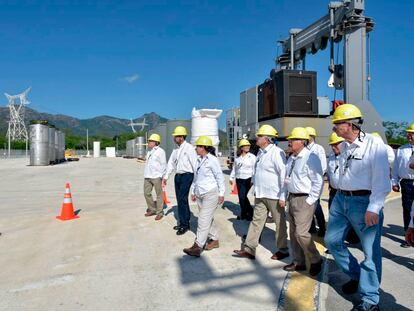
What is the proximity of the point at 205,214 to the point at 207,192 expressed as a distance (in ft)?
1.08

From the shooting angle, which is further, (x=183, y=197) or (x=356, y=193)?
(x=183, y=197)

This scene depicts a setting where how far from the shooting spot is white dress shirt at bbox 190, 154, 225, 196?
530 centimetres

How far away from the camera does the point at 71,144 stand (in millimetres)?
88625

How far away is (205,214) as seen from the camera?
5156mm

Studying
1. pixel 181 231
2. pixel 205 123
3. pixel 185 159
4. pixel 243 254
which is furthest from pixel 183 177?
pixel 205 123

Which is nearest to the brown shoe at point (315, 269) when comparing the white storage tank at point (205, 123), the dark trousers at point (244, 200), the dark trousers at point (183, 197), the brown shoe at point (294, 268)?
the brown shoe at point (294, 268)

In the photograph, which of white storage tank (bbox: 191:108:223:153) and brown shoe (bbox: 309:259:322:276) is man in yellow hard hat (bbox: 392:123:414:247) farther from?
white storage tank (bbox: 191:108:223:153)

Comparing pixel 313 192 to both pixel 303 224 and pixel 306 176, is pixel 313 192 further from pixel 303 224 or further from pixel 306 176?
pixel 303 224

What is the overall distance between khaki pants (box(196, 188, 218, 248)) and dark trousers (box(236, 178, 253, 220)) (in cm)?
220

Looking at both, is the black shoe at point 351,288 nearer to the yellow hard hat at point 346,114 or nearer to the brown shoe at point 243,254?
the brown shoe at point 243,254

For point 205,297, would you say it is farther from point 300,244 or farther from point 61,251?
point 61,251

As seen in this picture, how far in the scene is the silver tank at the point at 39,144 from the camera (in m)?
26.9

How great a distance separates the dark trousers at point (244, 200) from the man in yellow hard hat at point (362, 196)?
3.90 meters

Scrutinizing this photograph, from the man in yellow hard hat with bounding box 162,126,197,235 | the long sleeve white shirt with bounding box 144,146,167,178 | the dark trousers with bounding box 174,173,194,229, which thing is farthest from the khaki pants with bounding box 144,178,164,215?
the dark trousers with bounding box 174,173,194,229
